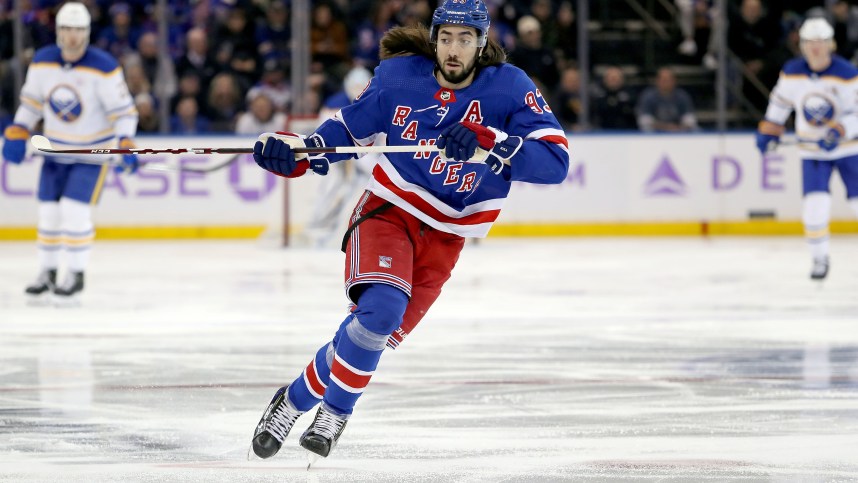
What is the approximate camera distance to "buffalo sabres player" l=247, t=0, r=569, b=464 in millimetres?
3725

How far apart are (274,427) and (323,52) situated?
27.6ft

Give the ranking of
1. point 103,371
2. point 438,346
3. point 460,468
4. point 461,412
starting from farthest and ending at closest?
1. point 438,346
2. point 103,371
3. point 461,412
4. point 460,468

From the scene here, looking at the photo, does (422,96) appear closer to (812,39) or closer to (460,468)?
(460,468)

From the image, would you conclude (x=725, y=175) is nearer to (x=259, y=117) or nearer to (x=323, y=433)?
(x=259, y=117)

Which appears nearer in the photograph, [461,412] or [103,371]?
[461,412]

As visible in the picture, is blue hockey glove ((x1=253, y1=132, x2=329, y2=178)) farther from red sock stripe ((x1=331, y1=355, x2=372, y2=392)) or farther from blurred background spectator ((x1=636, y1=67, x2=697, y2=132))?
blurred background spectator ((x1=636, y1=67, x2=697, y2=132))

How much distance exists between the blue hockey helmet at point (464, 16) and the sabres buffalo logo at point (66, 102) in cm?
421

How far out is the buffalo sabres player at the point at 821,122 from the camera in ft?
28.6

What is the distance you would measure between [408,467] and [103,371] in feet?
6.67

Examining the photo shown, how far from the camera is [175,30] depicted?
38.7ft

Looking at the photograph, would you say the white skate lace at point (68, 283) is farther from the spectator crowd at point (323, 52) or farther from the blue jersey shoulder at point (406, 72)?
the blue jersey shoulder at point (406, 72)

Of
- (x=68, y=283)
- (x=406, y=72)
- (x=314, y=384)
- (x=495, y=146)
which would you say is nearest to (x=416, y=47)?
(x=406, y=72)

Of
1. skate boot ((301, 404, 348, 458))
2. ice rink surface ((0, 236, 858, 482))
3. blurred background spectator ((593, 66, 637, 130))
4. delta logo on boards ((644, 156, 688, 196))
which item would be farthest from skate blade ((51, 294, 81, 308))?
delta logo on boards ((644, 156, 688, 196))

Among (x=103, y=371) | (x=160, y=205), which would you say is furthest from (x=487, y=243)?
(x=103, y=371)
